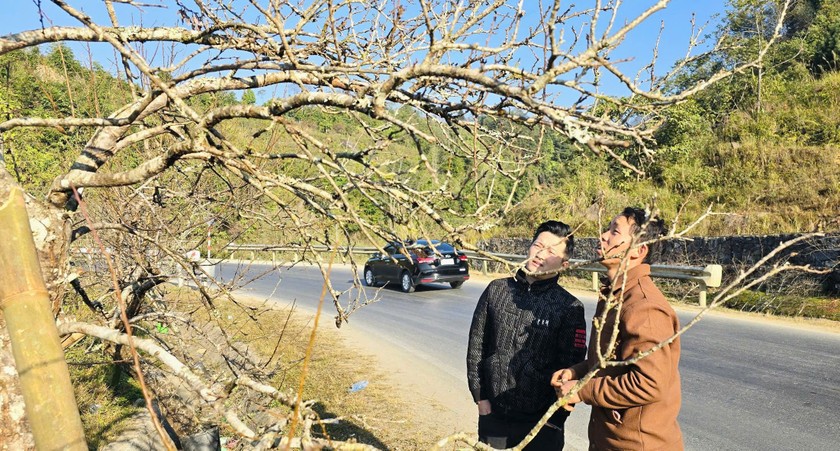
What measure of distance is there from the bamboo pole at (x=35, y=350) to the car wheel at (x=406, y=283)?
51.2 ft

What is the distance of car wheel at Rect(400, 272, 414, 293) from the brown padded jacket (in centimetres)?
1433

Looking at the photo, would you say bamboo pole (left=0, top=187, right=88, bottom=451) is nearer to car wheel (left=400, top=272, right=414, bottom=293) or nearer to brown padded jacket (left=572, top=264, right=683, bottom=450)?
brown padded jacket (left=572, top=264, right=683, bottom=450)

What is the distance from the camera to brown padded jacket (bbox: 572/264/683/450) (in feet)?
8.38

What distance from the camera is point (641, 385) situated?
100 inches

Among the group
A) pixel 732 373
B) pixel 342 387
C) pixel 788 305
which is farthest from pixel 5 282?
pixel 788 305

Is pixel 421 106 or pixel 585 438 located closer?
pixel 421 106

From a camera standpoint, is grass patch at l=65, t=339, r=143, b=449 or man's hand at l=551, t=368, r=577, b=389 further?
grass patch at l=65, t=339, r=143, b=449

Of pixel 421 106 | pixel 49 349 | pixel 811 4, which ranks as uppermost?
pixel 811 4

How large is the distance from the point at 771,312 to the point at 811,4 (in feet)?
98.8

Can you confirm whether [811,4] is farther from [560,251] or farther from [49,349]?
[49,349]

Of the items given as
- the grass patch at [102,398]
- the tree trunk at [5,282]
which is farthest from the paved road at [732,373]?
the tree trunk at [5,282]

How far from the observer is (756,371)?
7523 millimetres

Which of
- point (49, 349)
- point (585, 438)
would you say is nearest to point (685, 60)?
point (49, 349)

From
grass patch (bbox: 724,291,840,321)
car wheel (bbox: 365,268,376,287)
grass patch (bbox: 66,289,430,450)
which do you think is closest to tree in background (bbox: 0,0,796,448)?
grass patch (bbox: 66,289,430,450)
